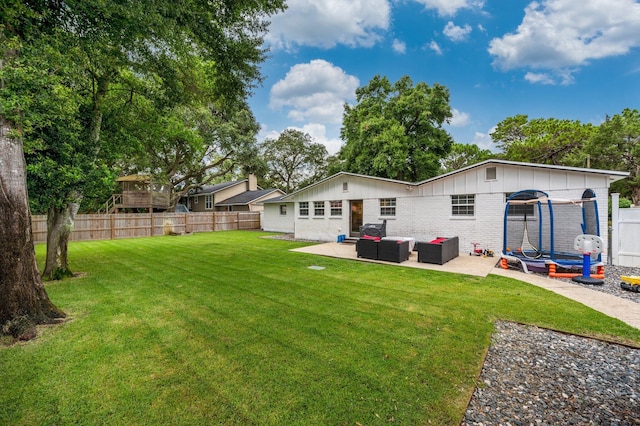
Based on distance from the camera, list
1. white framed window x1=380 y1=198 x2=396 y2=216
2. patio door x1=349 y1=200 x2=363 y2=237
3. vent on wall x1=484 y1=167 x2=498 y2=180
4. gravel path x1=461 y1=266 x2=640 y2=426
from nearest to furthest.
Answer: gravel path x1=461 y1=266 x2=640 y2=426 < vent on wall x1=484 y1=167 x2=498 y2=180 < white framed window x1=380 y1=198 x2=396 y2=216 < patio door x1=349 y1=200 x2=363 y2=237

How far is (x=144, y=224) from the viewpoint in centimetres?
1773

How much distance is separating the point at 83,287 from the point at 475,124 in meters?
26.4

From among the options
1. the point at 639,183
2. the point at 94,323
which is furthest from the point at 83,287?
the point at 639,183

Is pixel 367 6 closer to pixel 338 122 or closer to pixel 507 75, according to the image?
pixel 507 75

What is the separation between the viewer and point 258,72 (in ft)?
22.5

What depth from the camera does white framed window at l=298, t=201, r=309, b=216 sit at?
619 inches

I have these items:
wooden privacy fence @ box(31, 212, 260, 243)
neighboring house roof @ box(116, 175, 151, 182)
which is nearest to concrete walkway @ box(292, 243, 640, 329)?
wooden privacy fence @ box(31, 212, 260, 243)

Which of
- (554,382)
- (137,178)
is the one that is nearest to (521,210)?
(554,382)

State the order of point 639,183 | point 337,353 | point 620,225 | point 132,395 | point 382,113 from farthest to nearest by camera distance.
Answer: point 382,113 < point 639,183 < point 620,225 < point 337,353 < point 132,395

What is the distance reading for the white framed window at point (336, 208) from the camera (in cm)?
1418

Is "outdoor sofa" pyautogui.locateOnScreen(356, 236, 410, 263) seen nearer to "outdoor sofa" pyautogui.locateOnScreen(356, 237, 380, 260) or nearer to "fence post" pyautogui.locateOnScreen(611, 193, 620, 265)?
"outdoor sofa" pyautogui.locateOnScreen(356, 237, 380, 260)

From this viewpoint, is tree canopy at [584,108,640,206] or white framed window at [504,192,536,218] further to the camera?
tree canopy at [584,108,640,206]

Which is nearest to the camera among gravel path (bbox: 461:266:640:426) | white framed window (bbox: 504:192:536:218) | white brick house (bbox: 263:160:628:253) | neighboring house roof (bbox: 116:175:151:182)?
gravel path (bbox: 461:266:640:426)

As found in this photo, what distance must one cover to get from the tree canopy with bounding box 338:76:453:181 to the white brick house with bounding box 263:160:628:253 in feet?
19.4
